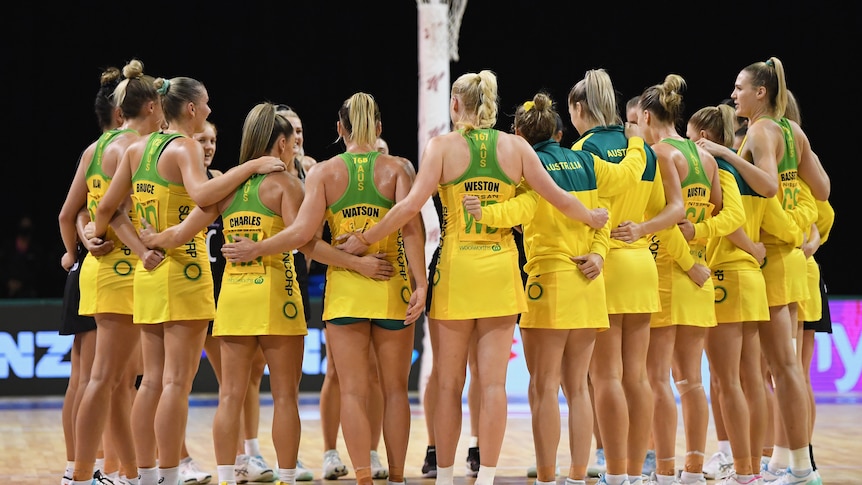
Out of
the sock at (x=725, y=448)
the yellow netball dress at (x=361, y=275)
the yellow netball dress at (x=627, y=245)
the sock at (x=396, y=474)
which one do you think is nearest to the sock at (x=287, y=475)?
the sock at (x=396, y=474)

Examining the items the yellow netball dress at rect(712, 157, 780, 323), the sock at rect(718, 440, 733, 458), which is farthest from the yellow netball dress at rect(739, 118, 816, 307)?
the sock at rect(718, 440, 733, 458)

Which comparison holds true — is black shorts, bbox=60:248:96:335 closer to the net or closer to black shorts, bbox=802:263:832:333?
black shorts, bbox=802:263:832:333

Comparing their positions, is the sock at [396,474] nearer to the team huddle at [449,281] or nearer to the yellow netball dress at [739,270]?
the team huddle at [449,281]

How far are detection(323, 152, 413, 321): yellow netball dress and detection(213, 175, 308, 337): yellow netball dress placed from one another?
181 mm

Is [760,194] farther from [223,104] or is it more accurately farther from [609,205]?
[223,104]

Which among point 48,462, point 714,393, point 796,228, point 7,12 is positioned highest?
point 7,12

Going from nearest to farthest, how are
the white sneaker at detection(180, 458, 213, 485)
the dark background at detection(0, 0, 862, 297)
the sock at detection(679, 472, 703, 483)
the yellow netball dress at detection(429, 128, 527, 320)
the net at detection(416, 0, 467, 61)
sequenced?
the yellow netball dress at detection(429, 128, 527, 320), the sock at detection(679, 472, 703, 483), the white sneaker at detection(180, 458, 213, 485), the net at detection(416, 0, 467, 61), the dark background at detection(0, 0, 862, 297)

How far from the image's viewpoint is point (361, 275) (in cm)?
479

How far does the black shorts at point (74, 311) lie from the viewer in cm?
536

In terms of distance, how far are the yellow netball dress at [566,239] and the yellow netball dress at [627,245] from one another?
0.08m

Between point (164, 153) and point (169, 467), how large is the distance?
141 cm

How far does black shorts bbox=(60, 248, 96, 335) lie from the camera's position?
5359 millimetres

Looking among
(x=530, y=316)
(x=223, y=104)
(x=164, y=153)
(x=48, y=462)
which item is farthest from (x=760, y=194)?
(x=223, y=104)

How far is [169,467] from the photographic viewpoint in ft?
15.8
